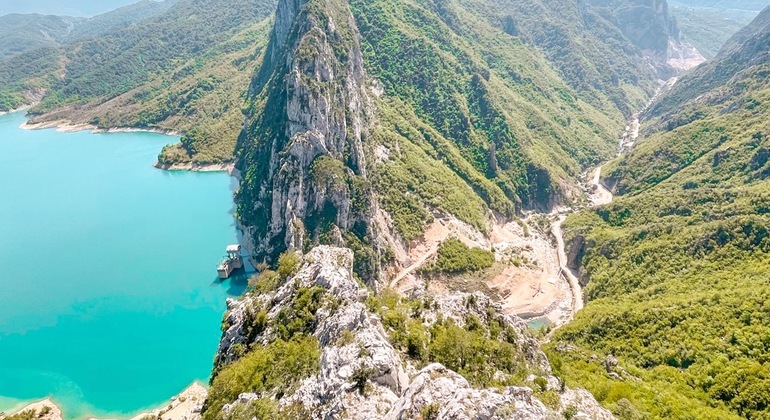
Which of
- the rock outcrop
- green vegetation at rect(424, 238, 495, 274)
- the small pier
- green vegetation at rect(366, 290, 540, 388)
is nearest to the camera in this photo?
the rock outcrop

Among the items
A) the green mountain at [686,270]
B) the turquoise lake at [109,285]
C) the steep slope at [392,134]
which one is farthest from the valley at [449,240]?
the turquoise lake at [109,285]

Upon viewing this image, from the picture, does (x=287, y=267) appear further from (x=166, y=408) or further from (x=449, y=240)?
(x=449, y=240)

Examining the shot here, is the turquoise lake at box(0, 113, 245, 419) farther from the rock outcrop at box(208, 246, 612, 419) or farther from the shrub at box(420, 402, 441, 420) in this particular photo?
the shrub at box(420, 402, 441, 420)

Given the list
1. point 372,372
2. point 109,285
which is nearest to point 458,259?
point 109,285

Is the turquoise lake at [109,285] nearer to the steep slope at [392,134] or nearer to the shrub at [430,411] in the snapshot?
the steep slope at [392,134]

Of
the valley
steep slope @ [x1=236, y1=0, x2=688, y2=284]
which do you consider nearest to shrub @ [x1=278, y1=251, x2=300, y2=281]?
the valley

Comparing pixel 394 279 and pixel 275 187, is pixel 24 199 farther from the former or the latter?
pixel 394 279
